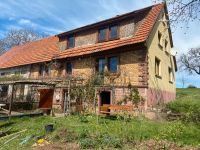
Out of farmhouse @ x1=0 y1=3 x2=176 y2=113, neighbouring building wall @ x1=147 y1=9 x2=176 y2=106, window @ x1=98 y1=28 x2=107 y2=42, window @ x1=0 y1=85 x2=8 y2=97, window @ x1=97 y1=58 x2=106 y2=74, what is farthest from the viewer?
window @ x1=0 y1=85 x2=8 y2=97

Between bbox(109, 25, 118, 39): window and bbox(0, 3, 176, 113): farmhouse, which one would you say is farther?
bbox(109, 25, 118, 39): window

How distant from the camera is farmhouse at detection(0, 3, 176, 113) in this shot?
1808 centimetres

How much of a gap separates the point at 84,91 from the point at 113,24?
6274 millimetres

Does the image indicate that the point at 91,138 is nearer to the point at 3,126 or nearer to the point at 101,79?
the point at 3,126

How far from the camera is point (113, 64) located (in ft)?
65.1

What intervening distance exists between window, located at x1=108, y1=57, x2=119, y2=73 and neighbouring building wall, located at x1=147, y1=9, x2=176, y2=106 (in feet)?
8.95

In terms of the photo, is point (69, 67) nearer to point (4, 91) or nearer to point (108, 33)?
point (108, 33)

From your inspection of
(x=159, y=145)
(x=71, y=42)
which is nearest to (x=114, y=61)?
(x=71, y=42)

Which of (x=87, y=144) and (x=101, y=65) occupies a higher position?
(x=101, y=65)

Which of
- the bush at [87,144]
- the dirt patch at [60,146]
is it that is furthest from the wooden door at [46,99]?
the bush at [87,144]

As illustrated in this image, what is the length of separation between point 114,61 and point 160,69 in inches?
177

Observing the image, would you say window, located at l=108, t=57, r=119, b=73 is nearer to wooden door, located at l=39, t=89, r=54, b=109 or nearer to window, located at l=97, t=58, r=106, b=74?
window, located at l=97, t=58, r=106, b=74

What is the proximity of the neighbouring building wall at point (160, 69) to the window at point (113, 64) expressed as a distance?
273 cm

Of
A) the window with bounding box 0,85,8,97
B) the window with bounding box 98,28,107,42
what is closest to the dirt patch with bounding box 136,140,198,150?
the window with bounding box 98,28,107,42
